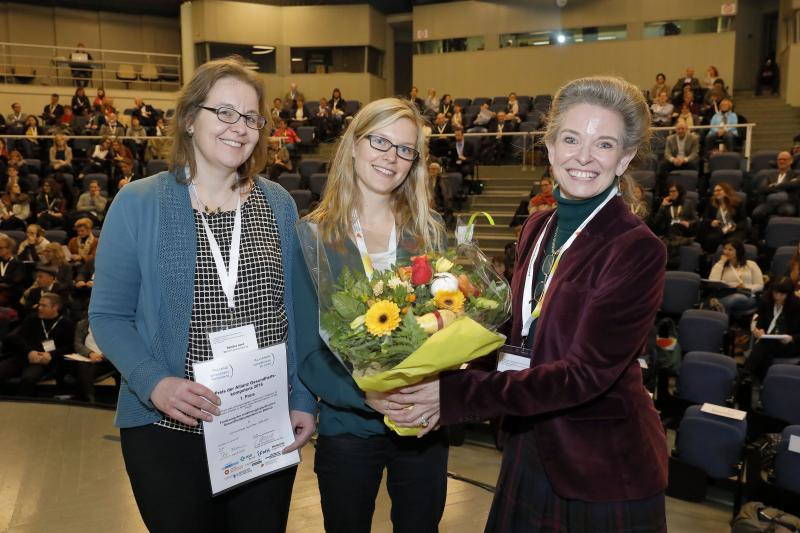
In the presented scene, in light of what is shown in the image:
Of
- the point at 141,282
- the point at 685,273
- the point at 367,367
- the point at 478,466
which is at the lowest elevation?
the point at 478,466

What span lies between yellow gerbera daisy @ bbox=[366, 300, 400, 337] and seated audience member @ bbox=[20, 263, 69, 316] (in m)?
5.42

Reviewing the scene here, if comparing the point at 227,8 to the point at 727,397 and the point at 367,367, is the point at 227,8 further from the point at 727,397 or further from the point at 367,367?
the point at 367,367

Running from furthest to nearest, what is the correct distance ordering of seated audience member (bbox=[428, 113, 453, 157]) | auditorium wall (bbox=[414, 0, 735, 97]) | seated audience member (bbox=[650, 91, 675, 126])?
auditorium wall (bbox=[414, 0, 735, 97]) → seated audience member (bbox=[428, 113, 453, 157]) → seated audience member (bbox=[650, 91, 675, 126])

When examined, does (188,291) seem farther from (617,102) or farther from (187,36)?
(187,36)

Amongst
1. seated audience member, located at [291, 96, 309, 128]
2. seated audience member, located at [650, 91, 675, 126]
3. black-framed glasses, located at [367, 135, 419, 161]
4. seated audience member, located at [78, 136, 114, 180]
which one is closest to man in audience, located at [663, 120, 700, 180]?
seated audience member, located at [650, 91, 675, 126]

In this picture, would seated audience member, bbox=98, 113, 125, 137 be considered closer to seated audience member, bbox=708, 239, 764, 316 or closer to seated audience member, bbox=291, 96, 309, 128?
seated audience member, bbox=291, 96, 309, 128

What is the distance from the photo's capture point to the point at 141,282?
1556mm

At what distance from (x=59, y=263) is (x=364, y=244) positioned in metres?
5.87

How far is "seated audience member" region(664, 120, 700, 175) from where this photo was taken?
880cm

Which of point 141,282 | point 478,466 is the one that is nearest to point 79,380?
point 478,466

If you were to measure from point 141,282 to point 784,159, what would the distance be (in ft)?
26.2

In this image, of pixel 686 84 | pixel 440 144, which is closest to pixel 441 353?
pixel 440 144

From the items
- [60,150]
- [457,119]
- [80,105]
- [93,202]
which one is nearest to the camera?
[93,202]

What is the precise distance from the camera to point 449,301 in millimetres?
1347
